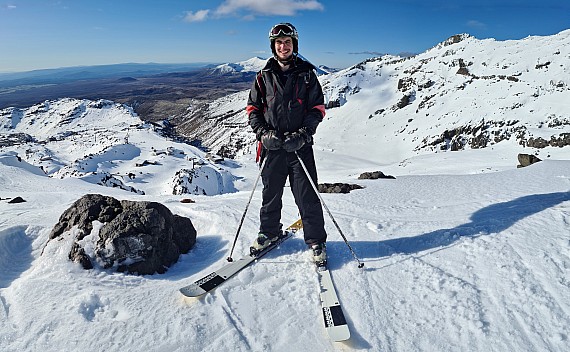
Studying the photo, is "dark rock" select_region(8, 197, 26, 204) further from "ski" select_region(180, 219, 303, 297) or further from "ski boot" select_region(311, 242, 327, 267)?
"ski boot" select_region(311, 242, 327, 267)

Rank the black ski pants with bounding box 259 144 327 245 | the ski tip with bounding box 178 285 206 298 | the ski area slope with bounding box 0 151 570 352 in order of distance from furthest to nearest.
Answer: the black ski pants with bounding box 259 144 327 245 → the ski tip with bounding box 178 285 206 298 → the ski area slope with bounding box 0 151 570 352

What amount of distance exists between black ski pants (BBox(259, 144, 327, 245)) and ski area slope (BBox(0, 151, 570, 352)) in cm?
41

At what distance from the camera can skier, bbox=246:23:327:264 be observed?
180 inches

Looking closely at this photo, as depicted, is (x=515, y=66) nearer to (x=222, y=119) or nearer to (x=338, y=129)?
(x=338, y=129)

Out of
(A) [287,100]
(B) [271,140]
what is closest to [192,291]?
(B) [271,140]

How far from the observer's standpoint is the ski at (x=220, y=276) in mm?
3826

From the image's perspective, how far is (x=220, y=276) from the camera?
13.8 feet

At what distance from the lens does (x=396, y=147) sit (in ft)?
163

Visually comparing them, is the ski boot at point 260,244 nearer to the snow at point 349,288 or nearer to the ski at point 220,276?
the ski at point 220,276

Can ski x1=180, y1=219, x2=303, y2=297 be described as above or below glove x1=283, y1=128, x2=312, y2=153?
below

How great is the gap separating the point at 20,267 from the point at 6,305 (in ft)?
3.98

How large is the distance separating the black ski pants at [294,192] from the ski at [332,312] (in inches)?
29.2

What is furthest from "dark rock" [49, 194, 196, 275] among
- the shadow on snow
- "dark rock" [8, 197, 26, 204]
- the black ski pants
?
"dark rock" [8, 197, 26, 204]

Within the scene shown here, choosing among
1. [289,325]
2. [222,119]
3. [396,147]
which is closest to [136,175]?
[396,147]
